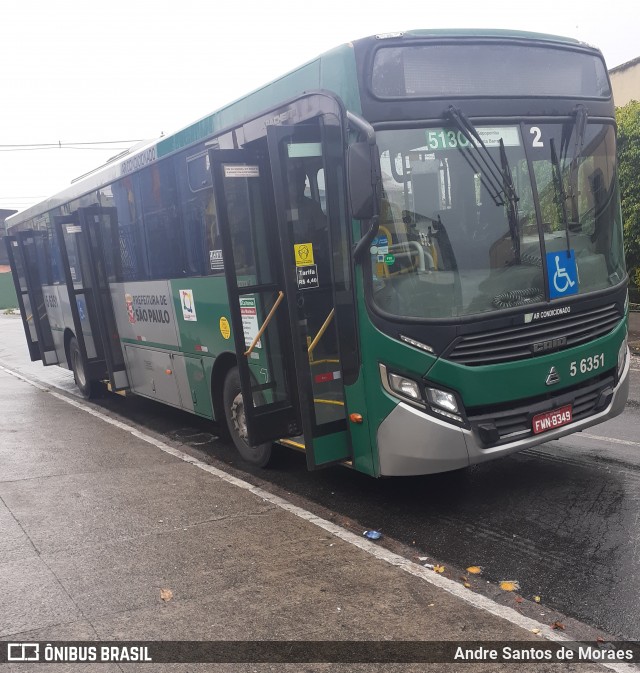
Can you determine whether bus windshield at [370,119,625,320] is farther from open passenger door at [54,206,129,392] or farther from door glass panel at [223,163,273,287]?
open passenger door at [54,206,129,392]

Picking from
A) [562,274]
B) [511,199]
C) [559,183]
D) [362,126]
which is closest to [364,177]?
[362,126]

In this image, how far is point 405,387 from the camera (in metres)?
5.32

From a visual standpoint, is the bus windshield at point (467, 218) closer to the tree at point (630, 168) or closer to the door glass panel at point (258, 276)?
the door glass panel at point (258, 276)

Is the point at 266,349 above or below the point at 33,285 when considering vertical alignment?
below

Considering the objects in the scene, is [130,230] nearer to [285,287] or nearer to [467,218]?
[285,287]

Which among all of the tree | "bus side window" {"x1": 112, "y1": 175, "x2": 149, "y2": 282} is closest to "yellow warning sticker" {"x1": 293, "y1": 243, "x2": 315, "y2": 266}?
"bus side window" {"x1": 112, "y1": 175, "x2": 149, "y2": 282}

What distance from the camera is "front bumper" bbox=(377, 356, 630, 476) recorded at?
5.24 metres

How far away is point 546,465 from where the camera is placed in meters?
6.62

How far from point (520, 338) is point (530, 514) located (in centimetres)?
129

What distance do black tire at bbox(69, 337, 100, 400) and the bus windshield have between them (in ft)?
25.7

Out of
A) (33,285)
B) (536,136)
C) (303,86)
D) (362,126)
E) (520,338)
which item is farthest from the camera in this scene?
(33,285)

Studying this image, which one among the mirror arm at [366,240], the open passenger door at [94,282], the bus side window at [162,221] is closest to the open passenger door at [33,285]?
the open passenger door at [94,282]

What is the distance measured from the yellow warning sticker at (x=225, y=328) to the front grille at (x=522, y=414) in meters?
2.73

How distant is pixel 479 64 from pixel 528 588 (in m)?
3.52
